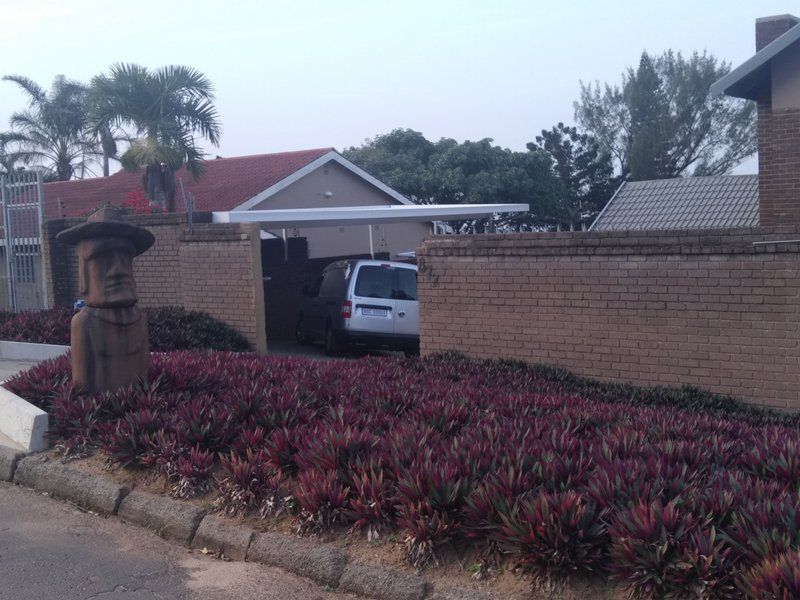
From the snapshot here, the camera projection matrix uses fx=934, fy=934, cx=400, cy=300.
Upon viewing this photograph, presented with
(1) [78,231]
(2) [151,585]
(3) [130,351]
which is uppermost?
(1) [78,231]

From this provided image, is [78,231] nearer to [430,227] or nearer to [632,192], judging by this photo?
[632,192]

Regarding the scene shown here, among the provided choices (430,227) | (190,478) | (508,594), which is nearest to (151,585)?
(190,478)

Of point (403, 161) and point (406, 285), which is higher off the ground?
point (403, 161)

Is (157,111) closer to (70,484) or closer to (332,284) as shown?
(332,284)

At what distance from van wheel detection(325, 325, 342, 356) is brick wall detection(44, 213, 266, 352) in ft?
7.40

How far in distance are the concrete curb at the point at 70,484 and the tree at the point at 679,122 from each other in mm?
43258

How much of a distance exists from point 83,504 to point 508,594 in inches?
146

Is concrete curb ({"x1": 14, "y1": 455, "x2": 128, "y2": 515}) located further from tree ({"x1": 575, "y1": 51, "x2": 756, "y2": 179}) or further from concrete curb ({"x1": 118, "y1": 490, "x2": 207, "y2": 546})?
tree ({"x1": 575, "y1": 51, "x2": 756, "y2": 179})

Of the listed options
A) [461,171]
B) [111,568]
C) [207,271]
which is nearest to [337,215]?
[207,271]

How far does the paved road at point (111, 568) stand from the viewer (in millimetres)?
5457

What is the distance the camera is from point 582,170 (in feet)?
159

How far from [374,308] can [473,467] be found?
1082 cm

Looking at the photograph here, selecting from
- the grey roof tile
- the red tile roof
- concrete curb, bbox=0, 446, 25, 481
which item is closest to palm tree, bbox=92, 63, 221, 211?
the red tile roof

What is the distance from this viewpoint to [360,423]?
7113 mm
